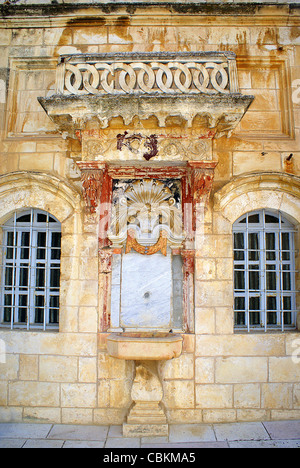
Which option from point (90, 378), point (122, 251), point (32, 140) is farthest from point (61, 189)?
point (90, 378)

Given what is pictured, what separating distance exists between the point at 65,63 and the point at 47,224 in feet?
6.72

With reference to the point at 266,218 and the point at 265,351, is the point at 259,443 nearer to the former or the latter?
the point at 265,351

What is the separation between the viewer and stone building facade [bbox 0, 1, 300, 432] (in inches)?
156

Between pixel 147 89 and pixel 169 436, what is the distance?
4009mm

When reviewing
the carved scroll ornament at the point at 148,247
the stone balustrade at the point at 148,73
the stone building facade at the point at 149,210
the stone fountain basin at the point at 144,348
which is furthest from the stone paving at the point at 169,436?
the stone balustrade at the point at 148,73

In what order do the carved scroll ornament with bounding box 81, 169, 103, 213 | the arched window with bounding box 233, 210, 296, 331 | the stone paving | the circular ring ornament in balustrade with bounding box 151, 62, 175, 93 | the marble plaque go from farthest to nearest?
the arched window with bounding box 233, 210, 296, 331 → the marble plaque → the carved scroll ornament with bounding box 81, 169, 103, 213 → the circular ring ornament in balustrade with bounding box 151, 62, 175, 93 → the stone paving

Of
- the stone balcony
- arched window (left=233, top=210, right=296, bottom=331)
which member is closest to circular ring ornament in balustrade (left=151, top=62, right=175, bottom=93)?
the stone balcony

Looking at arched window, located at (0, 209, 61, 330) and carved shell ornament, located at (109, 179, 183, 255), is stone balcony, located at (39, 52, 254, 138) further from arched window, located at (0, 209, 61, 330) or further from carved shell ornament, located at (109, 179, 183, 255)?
arched window, located at (0, 209, 61, 330)

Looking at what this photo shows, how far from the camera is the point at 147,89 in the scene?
12.7 ft

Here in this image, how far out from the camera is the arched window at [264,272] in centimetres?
453

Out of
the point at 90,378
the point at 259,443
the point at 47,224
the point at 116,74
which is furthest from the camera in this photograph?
the point at 47,224

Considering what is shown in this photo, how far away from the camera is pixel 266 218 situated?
185 inches

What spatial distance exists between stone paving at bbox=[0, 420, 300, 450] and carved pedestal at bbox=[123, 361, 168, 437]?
19 cm

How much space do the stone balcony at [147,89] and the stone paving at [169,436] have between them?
359cm
